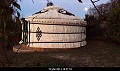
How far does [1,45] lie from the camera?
0.42m

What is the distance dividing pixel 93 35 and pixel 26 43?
14.4ft

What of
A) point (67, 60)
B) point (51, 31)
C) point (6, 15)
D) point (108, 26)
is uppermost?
point (6, 15)

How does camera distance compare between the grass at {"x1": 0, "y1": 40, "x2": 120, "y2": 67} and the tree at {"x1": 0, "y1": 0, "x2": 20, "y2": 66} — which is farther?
the grass at {"x1": 0, "y1": 40, "x2": 120, "y2": 67}

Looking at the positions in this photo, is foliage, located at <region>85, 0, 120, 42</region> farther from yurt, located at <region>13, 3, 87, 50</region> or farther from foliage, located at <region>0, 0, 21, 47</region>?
foliage, located at <region>0, 0, 21, 47</region>

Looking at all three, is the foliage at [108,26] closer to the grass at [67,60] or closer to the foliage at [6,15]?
the grass at [67,60]

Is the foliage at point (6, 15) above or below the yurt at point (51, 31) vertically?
above

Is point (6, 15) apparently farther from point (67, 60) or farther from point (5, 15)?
point (67, 60)

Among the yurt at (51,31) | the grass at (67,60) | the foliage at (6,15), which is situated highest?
the foliage at (6,15)

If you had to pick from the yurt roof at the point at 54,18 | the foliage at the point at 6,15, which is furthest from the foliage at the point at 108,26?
the foliage at the point at 6,15

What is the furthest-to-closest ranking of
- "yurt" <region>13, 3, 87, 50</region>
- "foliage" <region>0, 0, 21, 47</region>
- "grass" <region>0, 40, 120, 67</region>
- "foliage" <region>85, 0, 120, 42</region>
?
1. "foliage" <region>85, 0, 120, 42</region>
2. "yurt" <region>13, 3, 87, 50</region>
3. "grass" <region>0, 40, 120, 67</region>
4. "foliage" <region>0, 0, 21, 47</region>

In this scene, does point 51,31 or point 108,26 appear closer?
point 51,31

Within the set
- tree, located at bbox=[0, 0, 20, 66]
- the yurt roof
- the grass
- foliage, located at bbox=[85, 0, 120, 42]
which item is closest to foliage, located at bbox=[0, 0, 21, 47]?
tree, located at bbox=[0, 0, 20, 66]

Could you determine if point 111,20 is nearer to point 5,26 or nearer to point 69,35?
point 69,35

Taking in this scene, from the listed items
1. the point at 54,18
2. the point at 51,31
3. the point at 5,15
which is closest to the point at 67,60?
the point at 51,31
